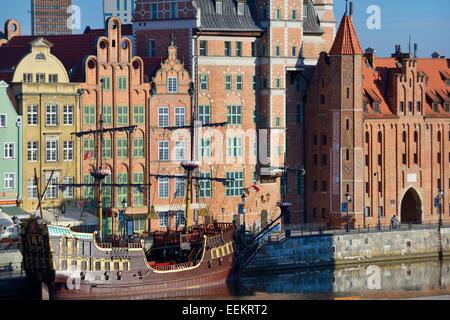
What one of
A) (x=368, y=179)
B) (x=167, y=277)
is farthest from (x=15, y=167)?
(x=368, y=179)

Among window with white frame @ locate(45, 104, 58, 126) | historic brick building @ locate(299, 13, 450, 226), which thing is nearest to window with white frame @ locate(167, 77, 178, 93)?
window with white frame @ locate(45, 104, 58, 126)

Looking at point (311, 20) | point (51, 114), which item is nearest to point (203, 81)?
point (311, 20)

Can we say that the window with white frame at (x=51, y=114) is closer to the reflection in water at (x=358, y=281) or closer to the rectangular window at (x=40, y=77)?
the rectangular window at (x=40, y=77)

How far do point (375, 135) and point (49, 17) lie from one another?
965 inches

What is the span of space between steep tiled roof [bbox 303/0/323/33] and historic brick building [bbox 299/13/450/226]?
3.25 m

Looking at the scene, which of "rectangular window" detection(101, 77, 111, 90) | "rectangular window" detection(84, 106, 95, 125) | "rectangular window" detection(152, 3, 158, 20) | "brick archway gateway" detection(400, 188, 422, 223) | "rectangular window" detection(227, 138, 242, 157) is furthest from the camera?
"brick archway gateway" detection(400, 188, 422, 223)

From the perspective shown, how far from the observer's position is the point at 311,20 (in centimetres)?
11256

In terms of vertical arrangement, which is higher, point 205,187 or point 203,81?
point 203,81

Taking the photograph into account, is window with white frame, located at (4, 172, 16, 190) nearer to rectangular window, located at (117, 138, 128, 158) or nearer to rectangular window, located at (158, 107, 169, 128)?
rectangular window, located at (117, 138, 128, 158)

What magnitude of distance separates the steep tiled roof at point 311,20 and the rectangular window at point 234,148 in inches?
357

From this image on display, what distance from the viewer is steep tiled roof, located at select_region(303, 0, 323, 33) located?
11200cm

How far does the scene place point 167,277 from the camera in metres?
90.6

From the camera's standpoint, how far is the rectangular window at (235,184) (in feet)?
352

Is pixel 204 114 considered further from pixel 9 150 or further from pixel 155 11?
pixel 9 150
